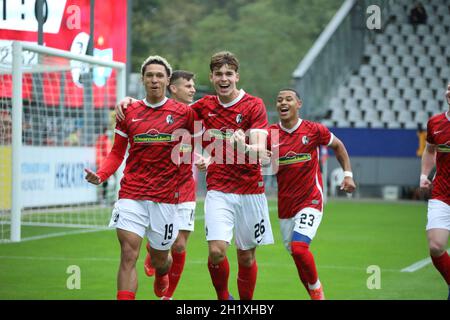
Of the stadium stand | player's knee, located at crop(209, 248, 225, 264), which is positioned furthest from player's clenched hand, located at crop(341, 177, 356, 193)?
the stadium stand

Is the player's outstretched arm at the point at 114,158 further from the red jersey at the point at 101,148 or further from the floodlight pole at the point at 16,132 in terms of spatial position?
the red jersey at the point at 101,148

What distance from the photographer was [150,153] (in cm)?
745

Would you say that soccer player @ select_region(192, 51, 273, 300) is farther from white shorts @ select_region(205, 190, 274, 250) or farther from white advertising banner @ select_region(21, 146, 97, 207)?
white advertising banner @ select_region(21, 146, 97, 207)

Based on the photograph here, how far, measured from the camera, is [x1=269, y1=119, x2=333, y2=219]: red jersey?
326 inches

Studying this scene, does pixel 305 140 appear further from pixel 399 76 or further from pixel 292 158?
pixel 399 76

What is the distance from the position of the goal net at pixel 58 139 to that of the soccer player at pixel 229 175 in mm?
6805

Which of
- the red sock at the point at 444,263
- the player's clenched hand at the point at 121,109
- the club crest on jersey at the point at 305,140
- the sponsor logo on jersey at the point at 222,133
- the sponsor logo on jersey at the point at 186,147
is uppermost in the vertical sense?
the player's clenched hand at the point at 121,109

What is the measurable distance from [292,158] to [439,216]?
155cm

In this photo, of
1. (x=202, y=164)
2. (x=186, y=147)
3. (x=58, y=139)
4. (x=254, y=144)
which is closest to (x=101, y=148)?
(x=58, y=139)

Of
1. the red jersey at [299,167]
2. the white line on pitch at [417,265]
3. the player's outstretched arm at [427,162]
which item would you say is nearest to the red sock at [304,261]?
the red jersey at [299,167]

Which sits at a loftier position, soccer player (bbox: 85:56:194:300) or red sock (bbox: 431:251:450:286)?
soccer player (bbox: 85:56:194:300)

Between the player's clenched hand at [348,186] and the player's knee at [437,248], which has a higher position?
the player's clenched hand at [348,186]

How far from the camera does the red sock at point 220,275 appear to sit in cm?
788
